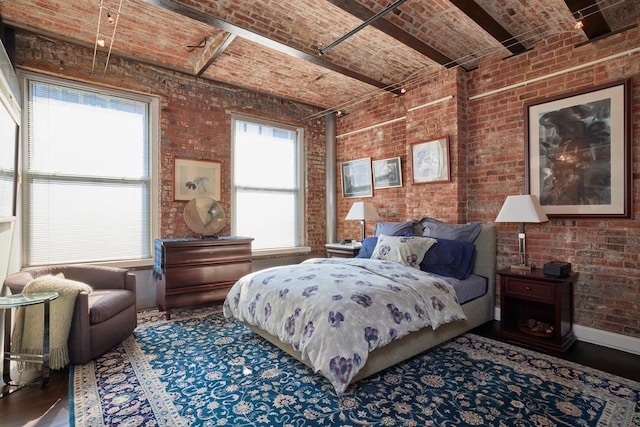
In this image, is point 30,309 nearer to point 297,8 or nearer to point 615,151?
point 297,8

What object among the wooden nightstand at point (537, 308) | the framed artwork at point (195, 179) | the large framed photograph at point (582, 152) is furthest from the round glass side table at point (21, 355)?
the large framed photograph at point (582, 152)

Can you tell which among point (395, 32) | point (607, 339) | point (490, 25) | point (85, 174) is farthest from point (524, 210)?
point (85, 174)

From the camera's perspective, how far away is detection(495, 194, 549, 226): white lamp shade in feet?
10.6

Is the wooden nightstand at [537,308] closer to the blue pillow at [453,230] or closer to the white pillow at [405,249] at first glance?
the blue pillow at [453,230]

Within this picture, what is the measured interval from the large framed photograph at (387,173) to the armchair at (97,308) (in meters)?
3.74

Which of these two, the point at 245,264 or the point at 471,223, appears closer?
the point at 471,223

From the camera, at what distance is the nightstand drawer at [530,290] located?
3.05 meters

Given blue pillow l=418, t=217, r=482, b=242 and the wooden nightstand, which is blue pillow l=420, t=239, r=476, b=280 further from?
the wooden nightstand

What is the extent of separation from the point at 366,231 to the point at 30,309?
14.2 ft

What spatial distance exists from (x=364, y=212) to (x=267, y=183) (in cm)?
176

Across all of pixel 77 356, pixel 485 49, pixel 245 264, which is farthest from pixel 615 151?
pixel 77 356

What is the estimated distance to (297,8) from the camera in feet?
10.2

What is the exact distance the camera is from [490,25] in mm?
3244

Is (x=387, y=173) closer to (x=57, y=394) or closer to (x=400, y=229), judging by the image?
(x=400, y=229)
